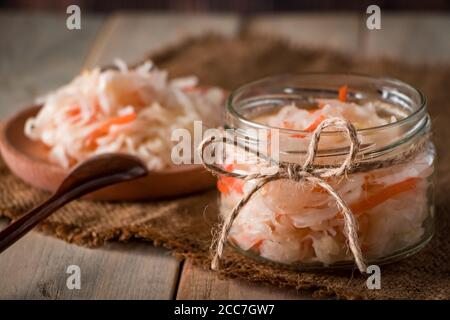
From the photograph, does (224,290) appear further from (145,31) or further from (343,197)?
(145,31)

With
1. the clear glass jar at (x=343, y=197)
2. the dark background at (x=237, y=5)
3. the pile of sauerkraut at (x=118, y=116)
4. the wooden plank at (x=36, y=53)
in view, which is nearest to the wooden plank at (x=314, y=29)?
the dark background at (x=237, y=5)

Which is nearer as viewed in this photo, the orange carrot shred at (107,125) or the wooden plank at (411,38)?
the orange carrot shred at (107,125)

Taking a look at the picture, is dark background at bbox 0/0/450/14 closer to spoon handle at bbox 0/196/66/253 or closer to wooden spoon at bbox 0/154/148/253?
wooden spoon at bbox 0/154/148/253

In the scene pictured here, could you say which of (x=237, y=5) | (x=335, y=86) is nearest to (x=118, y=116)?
(x=335, y=86)

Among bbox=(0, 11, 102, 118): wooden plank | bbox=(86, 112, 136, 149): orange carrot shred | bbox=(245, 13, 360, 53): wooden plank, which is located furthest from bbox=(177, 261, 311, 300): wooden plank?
bbox=(245, 13, 360, 53): wooden plank

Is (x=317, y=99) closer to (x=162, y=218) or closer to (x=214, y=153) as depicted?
(x=214, y=153)

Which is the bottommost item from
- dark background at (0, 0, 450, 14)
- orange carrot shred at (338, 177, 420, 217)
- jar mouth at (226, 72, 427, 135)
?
dark background at (0, 0, 450, 14)

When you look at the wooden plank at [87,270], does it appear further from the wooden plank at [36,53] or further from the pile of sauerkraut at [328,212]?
the wooden plank at [36,53]
